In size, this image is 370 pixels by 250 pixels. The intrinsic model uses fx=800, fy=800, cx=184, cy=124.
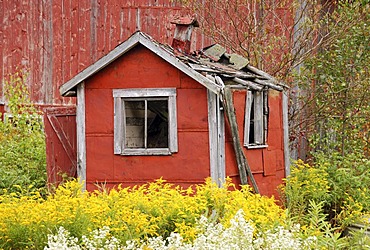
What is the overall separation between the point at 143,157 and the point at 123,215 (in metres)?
3.03

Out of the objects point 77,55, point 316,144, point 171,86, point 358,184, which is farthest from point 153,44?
point 77,55

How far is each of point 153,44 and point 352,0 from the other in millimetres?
6659

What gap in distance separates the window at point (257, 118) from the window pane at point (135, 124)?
63.7 inches

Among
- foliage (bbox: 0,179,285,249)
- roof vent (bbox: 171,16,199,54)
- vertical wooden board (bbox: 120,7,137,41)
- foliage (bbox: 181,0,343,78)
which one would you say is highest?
vertical wooden board (bbox: 120,7,137,41)

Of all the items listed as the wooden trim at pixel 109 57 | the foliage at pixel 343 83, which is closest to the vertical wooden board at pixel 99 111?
the wooden trim at pixel 109 57

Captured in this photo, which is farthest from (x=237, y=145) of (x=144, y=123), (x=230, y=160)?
(x=144, y=123)

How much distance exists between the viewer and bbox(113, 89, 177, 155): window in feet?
36.1

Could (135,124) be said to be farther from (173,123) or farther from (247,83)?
(247,83)

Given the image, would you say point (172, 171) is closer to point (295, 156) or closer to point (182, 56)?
point (182, 56)

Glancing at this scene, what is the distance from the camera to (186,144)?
10.9m

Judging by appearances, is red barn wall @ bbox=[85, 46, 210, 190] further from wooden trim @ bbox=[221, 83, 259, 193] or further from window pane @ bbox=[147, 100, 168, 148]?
window pane @ bbox=[147, 100, 168, 148]

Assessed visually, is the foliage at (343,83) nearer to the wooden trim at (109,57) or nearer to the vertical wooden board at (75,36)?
the wooden trim at (109,57)

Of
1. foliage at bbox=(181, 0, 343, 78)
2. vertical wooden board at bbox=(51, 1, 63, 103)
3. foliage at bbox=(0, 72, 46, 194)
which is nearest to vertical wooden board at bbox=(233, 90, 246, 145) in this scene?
foliage at bbox=(0, 72, 46, 194)

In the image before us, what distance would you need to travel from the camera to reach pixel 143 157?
36.4 ft
